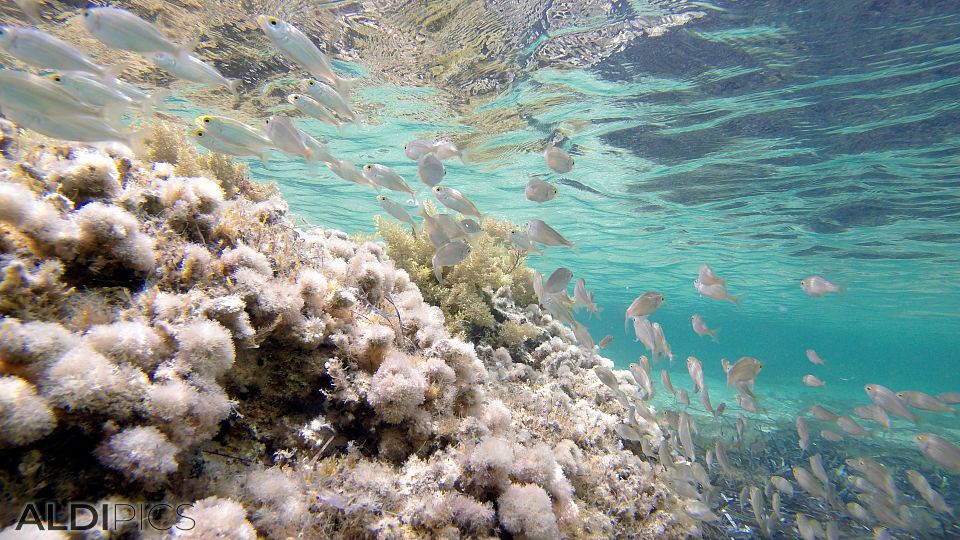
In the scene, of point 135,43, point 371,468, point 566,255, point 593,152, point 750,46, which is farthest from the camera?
point 566,255

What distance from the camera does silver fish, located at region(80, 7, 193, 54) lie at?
3381 millimetres

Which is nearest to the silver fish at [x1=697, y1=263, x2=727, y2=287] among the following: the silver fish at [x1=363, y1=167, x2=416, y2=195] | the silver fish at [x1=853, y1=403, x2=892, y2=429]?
the silver fish at [x1=363, y1=167, x2=416, y2=195]

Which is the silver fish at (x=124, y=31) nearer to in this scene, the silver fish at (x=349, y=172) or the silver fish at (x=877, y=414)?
the silver fish at (x=349, y=172)

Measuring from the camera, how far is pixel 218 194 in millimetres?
3135

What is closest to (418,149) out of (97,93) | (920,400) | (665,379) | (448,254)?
(448,254)

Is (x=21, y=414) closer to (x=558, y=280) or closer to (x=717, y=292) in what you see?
(x=558, y=280)

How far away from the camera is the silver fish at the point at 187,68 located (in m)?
Result: 3.76

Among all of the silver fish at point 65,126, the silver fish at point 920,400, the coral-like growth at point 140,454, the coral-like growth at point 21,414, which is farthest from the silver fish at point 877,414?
the silver fish at point 65,126

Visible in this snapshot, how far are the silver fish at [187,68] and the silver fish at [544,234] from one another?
148 inches

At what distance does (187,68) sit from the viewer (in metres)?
3.93

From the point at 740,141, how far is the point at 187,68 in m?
15.0

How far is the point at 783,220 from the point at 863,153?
689 cm

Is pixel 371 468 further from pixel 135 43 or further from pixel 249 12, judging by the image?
pixel 249 12

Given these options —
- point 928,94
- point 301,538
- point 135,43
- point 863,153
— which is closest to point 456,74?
point 135,43
